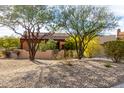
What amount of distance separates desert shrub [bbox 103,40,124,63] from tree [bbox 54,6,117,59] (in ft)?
7.60

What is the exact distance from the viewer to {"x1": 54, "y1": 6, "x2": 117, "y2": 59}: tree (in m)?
15.9

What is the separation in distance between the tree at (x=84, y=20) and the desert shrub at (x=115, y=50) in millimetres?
2316

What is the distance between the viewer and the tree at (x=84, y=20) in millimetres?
15938

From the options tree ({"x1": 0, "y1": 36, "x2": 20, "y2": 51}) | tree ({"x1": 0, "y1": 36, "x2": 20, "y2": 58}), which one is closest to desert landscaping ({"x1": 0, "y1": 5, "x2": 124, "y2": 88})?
tree ({"x1": 0, "y1": 36, "x2": 20, "y2": 58})

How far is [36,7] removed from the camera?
15281 mm

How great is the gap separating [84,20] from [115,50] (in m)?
2.86

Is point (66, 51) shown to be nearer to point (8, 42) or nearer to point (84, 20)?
point (84, 20)

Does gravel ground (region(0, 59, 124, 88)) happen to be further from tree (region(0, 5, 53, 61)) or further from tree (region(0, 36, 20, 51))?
tree (region(0, 36, 20, 51))

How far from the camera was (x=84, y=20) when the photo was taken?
16266mm

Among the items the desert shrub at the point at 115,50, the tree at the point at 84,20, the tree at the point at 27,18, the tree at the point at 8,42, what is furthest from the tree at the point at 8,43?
the desert shrub at the point at 115,50
